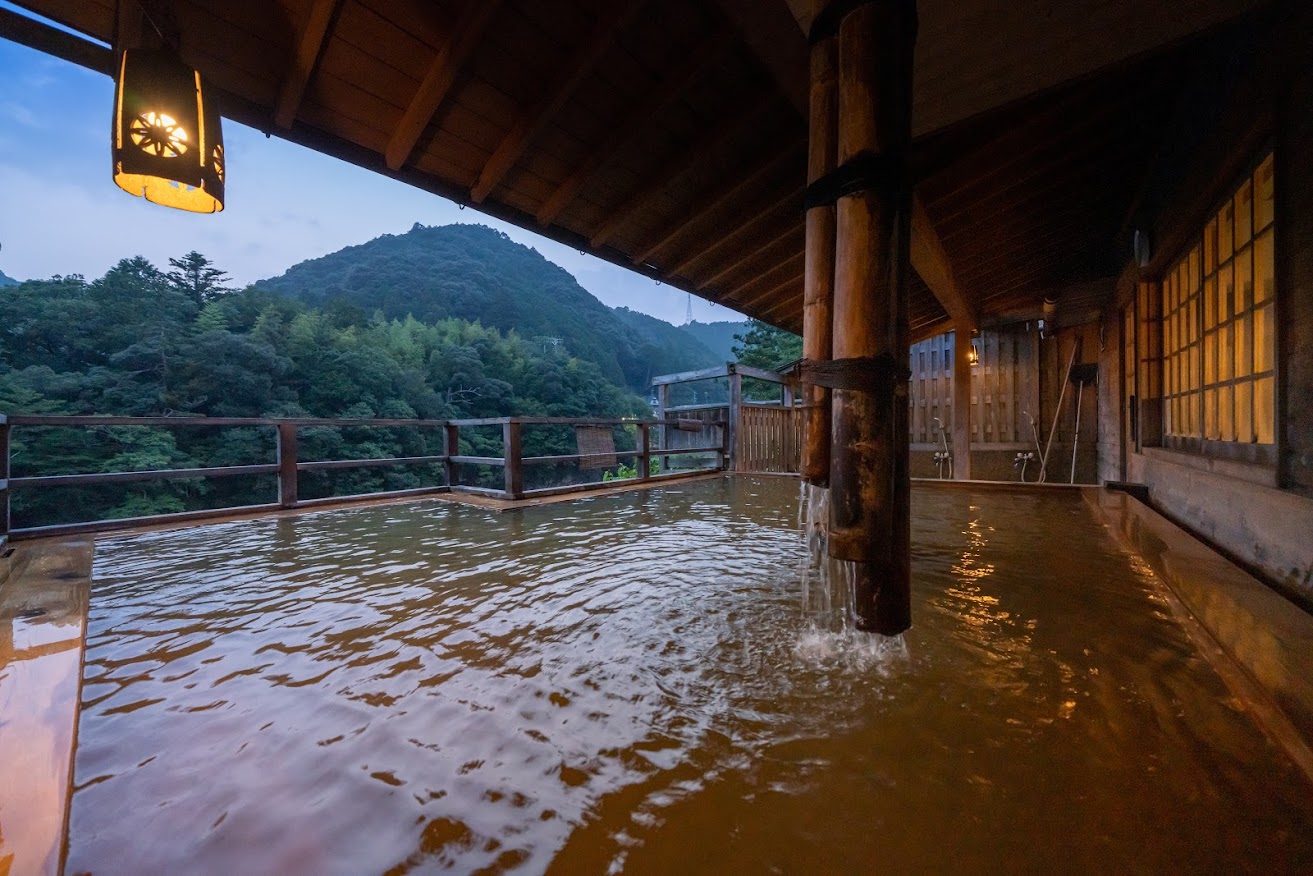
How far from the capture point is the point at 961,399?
6781 mm

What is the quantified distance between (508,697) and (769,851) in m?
0.86

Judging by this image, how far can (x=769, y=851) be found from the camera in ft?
3.20

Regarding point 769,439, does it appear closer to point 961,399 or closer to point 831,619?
point 961,399

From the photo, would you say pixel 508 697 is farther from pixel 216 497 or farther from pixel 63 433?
pixel 63 433

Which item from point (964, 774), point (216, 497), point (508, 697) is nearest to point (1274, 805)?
point (964, 774)

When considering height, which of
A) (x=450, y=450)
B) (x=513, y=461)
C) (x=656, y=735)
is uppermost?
(x=450, y=450)

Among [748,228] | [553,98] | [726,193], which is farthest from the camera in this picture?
[748,228]

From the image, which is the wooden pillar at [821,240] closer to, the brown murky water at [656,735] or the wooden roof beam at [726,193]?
the brown murky water at [656,735]

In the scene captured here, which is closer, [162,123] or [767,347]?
[162,123]

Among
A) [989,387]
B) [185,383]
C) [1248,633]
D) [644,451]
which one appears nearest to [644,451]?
[644,451]

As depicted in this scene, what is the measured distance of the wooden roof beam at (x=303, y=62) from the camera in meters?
2.21

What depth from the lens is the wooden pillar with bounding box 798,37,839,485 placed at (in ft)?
6.37

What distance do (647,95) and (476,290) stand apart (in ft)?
144

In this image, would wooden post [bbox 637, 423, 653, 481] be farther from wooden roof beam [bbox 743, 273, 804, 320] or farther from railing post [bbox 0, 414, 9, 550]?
railing post [bbox 0, 414, 9, 550]
